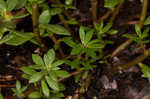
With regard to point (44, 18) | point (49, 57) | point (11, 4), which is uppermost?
point (11, 4)

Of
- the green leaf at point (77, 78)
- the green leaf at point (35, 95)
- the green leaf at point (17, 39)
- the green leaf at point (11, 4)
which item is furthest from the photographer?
the green leaf at point (77, 78)

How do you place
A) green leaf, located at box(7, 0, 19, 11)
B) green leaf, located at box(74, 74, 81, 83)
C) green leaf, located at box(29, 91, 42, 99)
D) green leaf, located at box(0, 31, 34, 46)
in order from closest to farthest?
green leaf, located at box(7, 0, 19, 11) → green leaf, located at box(0, 31, 34, 46) → green leaf, located at box(29, 91, 42, 99) → green leaf, located at box(74, 74, 81, 83)

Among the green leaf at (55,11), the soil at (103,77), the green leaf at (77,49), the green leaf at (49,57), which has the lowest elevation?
the soil at (103,77)

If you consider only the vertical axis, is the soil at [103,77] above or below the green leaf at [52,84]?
below

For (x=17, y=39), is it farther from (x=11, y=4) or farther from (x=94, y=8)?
(x=94, y=8)

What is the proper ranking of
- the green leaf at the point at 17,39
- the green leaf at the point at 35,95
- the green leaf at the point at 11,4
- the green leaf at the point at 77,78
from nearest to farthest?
the green leaf at the point at 11,4 < the green leaf at the point at 17,39 < the green leaf at the point at 35,95 < the green leaf at the point at 77,78

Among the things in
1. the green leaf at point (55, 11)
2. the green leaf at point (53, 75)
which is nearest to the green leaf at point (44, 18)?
the green leaf at point (55, 11)

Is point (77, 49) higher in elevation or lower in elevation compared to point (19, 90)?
higher

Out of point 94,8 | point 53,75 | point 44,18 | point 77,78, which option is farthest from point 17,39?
point 94,8

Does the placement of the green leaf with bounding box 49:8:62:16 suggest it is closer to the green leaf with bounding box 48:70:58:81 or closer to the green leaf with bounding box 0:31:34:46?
the green leaf with bounding box 0:31:34:46

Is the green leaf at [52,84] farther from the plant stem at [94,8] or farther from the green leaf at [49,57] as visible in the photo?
the plant stem at [94,8]

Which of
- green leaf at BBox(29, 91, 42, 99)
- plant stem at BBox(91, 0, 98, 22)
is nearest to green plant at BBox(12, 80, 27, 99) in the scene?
green leaf at BBox(29, 91, 42, 99)
